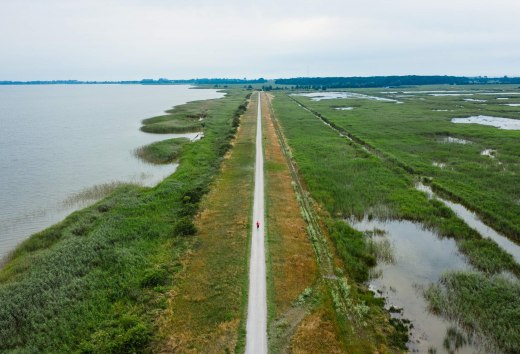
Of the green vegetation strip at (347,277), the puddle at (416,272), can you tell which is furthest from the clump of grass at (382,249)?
the green vegetation strip at (347,277)

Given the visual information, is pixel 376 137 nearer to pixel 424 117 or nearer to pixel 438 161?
pixel 438 161

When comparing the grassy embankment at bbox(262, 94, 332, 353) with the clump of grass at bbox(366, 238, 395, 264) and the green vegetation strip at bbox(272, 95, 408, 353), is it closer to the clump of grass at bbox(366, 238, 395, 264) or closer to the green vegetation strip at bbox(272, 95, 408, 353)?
the green vegetation strip at bbox(272, 95, 408, 353)

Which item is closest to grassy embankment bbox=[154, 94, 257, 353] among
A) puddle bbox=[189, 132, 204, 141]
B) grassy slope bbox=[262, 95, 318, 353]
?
grassy slope bbox=[262, 95, 318, 353]

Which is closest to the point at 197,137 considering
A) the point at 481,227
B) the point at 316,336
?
the point at 481,227

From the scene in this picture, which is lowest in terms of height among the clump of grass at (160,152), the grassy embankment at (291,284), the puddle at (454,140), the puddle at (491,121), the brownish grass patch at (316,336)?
the brownish grass patch at (316,336)

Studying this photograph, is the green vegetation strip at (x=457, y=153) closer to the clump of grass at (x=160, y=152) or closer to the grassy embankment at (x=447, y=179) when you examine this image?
the grassy embankment at (x=447, y=179)
